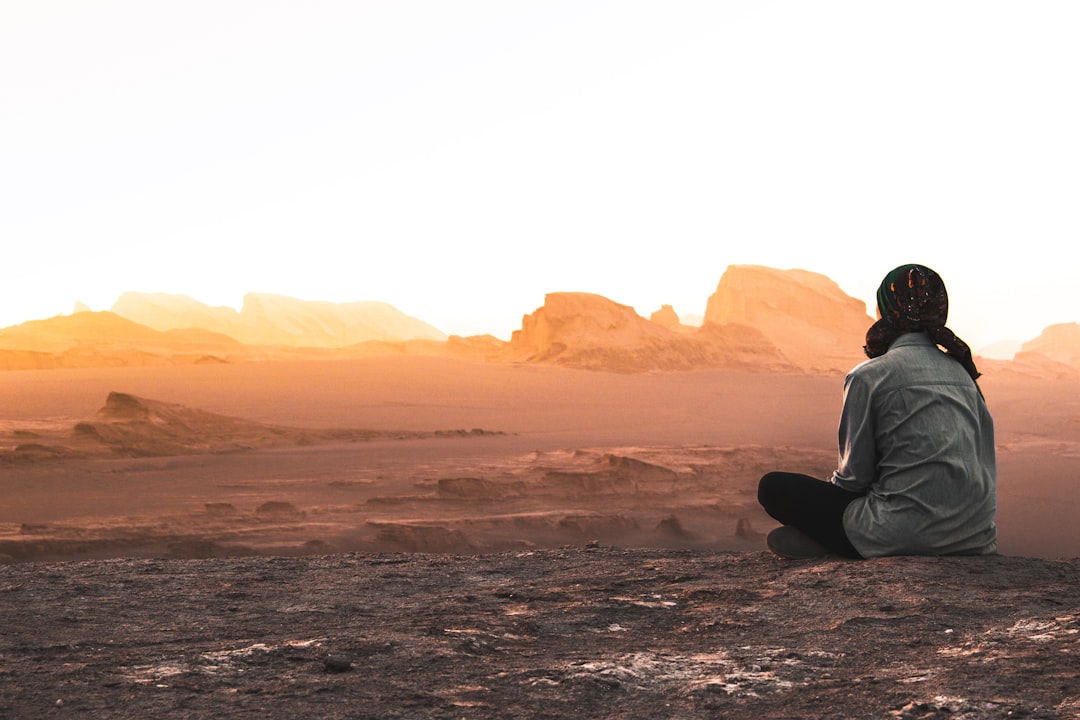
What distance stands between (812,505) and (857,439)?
1.31 ft

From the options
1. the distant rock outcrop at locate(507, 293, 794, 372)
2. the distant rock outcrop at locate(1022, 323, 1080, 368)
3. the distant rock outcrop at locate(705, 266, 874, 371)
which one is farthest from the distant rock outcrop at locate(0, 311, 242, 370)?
the distant rock outcrop at locate(1022, 323, 1080, 368)

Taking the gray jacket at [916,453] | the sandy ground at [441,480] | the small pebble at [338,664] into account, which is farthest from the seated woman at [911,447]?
the sandy ground at [441,480]

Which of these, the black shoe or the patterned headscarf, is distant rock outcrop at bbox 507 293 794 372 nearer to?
the black shoe

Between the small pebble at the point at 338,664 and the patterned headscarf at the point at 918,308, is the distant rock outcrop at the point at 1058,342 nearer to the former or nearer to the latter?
the patterned headscarf at the point at 918,308

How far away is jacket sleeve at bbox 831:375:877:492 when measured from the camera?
3805 mm

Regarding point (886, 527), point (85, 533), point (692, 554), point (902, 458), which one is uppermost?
point (902, 458)

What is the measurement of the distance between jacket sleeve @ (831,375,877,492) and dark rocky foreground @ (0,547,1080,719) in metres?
0.36

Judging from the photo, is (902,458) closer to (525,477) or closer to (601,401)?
(525,477)

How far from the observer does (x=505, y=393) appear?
126 ft

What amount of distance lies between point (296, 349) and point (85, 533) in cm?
6660

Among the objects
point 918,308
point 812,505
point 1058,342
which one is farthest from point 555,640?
point 1058,342

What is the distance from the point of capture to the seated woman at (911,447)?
375 cm

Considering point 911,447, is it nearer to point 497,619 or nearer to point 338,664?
point 497,619

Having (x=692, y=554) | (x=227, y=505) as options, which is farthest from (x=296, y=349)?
(x=692, y=554)
